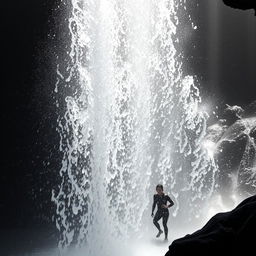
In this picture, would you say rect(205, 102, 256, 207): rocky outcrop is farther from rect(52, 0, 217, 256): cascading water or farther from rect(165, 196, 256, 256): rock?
rect(165, 196, 256, 256): rock

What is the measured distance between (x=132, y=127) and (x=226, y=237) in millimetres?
21696

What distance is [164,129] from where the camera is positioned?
28.3 m

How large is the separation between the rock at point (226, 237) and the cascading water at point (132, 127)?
1294 cm

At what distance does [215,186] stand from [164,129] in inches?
282

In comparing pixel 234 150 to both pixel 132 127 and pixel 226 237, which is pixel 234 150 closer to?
pixel 132 127

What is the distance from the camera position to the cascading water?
67.1 ft

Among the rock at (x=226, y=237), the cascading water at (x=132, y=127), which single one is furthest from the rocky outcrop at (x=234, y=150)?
the rock at (x=226, y=237)

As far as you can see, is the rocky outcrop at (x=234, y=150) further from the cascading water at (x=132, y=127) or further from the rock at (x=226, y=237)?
the rock at (x=226, y=237)

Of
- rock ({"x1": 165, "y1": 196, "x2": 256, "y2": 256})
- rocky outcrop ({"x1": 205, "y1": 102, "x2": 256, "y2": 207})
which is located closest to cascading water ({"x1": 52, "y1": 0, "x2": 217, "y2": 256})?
rocky outcrop ({"x1": 205, "y1": 102, "x2": 256, "y2": 207})

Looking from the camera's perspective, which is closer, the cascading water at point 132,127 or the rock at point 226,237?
the rock at point 226,237

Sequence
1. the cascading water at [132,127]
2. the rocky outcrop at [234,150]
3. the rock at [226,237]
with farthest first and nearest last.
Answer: the rocky outcrop at [234,150], the cascading water at [132,127], the rock at [226,237]

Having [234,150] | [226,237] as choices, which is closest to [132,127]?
[234,150]

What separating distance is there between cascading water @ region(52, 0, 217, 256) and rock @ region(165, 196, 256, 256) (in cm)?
1294

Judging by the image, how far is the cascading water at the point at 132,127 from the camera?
20.5 meters
